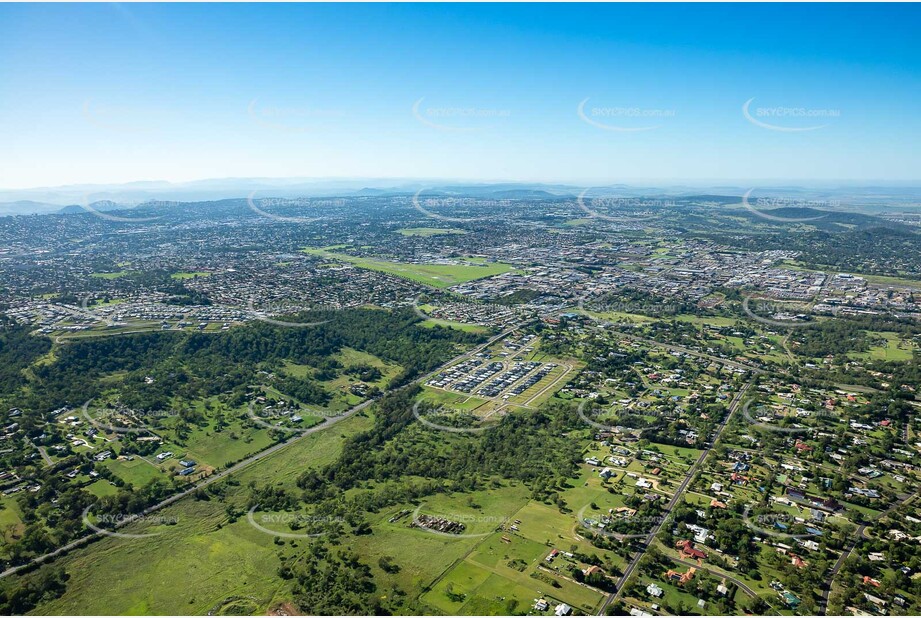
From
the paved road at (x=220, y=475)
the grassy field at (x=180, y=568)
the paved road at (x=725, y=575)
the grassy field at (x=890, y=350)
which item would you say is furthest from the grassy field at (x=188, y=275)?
the grassy field at (x=890, y=350)

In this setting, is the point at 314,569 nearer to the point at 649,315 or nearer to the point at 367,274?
the point at 649,315

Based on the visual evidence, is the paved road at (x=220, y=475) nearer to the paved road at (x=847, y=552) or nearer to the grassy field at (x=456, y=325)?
the grassy field at (x=456, y=325)

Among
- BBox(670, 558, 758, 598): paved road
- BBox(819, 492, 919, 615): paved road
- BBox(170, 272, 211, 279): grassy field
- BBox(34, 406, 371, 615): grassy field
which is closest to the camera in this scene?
BBox(819, 492, 919, 615): paved road

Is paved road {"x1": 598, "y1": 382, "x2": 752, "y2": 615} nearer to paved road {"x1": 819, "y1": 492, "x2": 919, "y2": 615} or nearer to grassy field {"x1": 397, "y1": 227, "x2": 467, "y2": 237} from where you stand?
paved road {"x1": 819, "y1": 492, "x2": 919, "y2": 615}

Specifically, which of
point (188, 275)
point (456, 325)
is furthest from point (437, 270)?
point (188, 275)

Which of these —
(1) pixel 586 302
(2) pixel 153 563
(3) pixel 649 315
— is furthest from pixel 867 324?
(2) pixel 153 563

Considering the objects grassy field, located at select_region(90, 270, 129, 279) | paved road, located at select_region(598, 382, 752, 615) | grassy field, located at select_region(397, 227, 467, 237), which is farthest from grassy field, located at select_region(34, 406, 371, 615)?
grassy field, located at select_region(397, 227, 467, 237)
